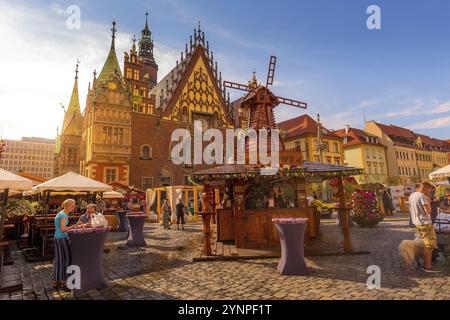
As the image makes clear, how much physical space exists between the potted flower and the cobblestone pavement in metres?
6.15

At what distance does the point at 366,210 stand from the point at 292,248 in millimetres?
9818

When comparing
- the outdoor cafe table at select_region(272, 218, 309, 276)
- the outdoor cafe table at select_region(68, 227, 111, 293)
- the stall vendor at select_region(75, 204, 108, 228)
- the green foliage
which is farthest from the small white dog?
the green foliage

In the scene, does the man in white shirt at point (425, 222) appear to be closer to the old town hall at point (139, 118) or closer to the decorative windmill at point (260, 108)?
the decorative windmill at point (260, 108)

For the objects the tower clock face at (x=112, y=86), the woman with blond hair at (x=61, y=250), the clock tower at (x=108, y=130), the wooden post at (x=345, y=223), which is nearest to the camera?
the woman with blond hair at (x=61, y=250)

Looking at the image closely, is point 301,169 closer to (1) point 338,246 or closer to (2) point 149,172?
(1) point 338,246

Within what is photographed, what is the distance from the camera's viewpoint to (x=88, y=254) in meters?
5.12

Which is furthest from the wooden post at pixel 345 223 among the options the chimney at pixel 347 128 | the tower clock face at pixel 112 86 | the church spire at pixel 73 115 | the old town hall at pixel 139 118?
the chimney at pixel 347 128

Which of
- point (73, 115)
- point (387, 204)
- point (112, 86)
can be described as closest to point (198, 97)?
A: point (112, 86)

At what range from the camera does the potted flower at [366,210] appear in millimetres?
13641

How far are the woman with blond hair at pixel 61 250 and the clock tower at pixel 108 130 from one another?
67.5 feet

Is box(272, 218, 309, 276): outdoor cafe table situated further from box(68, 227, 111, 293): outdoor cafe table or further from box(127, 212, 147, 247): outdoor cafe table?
box(127, 212, 147, 247): outdoor cafe table

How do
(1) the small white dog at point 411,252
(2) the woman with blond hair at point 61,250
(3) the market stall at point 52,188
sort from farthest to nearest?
(3) the market stall at point 52,188
(1) the small white dog at point 411,252
(2) the woman with blond hair at point 61,250

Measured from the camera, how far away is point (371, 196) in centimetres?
1371

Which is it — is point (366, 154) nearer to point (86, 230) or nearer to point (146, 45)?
point (146, 45)
